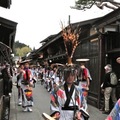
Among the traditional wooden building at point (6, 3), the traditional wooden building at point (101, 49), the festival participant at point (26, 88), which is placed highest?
the traditional wooden building at point (6, 3)

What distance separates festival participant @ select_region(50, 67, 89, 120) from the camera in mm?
5629

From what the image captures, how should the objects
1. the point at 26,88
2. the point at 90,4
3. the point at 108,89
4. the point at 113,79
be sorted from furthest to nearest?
1. the point at 90,4
2. the point at 26,88
3. the point at 108,89
4. the point at 113,79

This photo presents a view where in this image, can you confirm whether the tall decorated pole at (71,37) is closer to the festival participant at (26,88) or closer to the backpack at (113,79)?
the festival participant at (26,88)

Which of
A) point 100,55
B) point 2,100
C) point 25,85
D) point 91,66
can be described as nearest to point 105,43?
point 100,55

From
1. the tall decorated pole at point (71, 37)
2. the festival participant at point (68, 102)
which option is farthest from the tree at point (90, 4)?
the festival participant at point (68, 102)

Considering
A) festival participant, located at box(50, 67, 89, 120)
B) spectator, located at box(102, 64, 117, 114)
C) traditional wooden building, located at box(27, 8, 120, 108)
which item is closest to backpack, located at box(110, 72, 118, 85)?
spectator, located at box(102, 64, 117, 114)

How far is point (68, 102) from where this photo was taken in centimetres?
561

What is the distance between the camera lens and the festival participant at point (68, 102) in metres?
5.63

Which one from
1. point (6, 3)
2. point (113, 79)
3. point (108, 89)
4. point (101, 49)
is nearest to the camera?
point (6, 3)

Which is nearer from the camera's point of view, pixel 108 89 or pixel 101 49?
pixel 108 89

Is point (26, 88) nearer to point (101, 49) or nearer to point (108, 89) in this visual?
point (108, 89)

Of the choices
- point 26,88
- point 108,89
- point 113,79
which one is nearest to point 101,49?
point 113,79

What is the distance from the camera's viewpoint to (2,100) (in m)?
9.54

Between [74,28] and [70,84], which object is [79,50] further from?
[70,84]
